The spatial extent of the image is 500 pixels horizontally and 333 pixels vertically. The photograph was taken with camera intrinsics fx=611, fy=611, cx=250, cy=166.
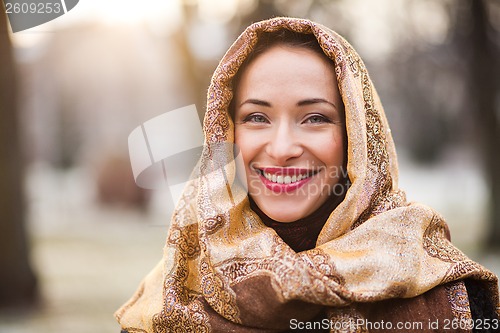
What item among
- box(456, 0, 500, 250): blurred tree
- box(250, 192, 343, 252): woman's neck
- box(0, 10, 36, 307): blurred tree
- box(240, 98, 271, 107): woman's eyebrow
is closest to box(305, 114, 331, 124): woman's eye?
box(240, 98, 271, 107): woman's eyebrow

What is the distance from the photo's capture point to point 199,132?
2.38m

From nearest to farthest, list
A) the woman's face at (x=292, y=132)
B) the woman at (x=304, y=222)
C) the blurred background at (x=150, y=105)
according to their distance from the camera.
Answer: the woman at (x=304, y=222)
the woman's face at (x=292, y=132)
the blurred background at (x=150, y=105)

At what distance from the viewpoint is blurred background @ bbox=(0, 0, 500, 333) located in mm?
5941

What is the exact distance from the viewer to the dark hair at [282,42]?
6.45 feet

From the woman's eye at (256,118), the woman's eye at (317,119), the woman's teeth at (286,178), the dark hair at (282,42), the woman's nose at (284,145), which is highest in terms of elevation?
the dark hair at (282,42)

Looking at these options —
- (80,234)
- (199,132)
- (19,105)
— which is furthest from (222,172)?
(80,234)

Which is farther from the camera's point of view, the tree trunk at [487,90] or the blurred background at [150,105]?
the tree trunk at [487,90]

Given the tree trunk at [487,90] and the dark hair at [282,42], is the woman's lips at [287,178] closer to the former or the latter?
the dark hair at [282,42]

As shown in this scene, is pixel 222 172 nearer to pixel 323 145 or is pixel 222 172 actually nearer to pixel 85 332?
pixel 323 145

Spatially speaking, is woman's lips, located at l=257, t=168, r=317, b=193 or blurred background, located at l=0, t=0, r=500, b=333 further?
blurred background, located at l=0, t=0, r=500, b=333

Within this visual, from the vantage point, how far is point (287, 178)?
6.27ft

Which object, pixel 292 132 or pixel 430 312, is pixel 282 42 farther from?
pixel 430 312

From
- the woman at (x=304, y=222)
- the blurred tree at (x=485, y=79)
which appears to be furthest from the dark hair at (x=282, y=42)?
the blurred tree at (x=485, y=79)

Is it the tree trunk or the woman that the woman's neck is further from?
the tree trunk
